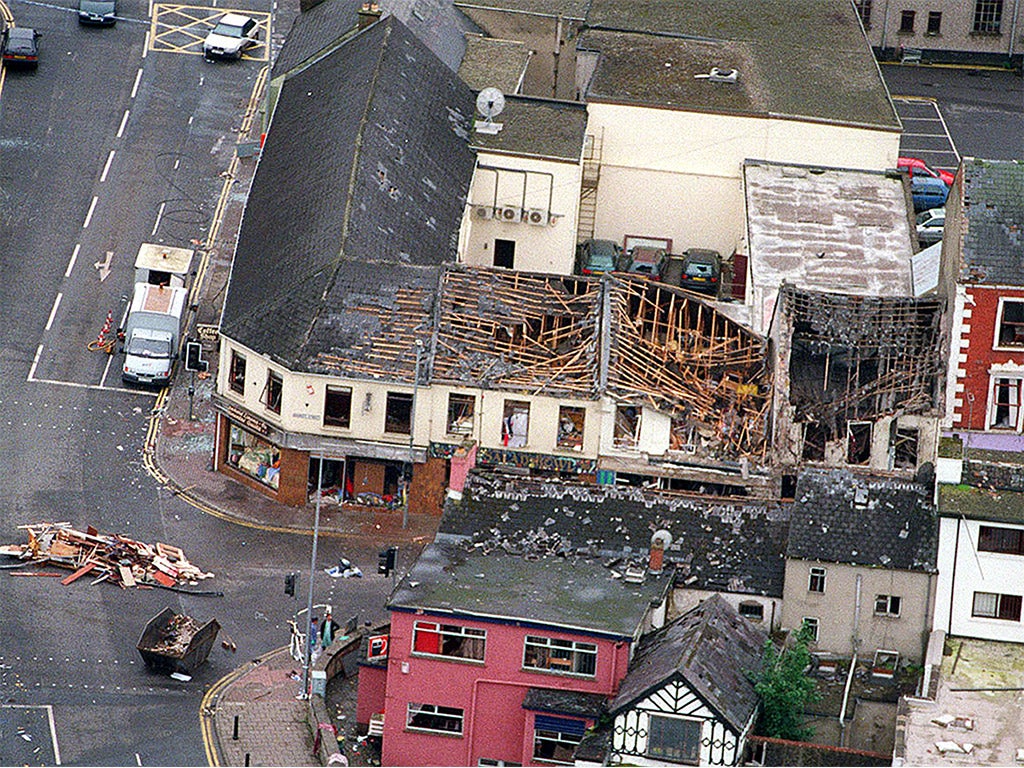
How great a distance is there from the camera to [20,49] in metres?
150

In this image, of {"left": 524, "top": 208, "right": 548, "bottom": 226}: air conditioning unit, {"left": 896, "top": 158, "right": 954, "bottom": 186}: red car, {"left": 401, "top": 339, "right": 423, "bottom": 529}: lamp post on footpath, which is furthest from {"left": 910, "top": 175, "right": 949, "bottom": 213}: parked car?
{"left": 401, "top": 339, "right": 423, "bottom": 529}: lamp post on footpath

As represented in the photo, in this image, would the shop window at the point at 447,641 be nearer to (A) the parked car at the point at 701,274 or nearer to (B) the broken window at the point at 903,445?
(B) the broken window at the point at 903,445

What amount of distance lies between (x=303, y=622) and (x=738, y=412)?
20.0 metres

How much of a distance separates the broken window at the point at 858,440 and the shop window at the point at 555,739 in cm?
2193

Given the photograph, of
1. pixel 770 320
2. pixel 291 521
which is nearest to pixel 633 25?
pixel 770 320

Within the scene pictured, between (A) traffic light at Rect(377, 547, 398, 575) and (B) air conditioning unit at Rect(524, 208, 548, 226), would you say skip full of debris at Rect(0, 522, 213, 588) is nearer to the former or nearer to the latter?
(A) traffic light at Rect(377, 547, 398, 575)

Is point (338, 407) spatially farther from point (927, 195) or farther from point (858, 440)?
point (927, 195)

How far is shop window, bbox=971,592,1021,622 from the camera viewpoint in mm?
101500

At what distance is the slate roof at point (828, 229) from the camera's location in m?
127

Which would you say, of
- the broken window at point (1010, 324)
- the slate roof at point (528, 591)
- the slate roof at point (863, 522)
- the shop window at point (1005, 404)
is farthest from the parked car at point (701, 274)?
the slate roof at point (528, 591)

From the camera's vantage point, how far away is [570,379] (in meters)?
118

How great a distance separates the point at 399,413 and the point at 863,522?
22.5 meters

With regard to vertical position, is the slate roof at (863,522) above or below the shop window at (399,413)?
below

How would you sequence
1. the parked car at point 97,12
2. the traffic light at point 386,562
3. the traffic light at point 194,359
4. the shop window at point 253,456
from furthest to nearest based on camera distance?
the parked car at point 97,12, the traffic light at point 194,359, the shop window at point 253,456, the traffic light at point 386,562
